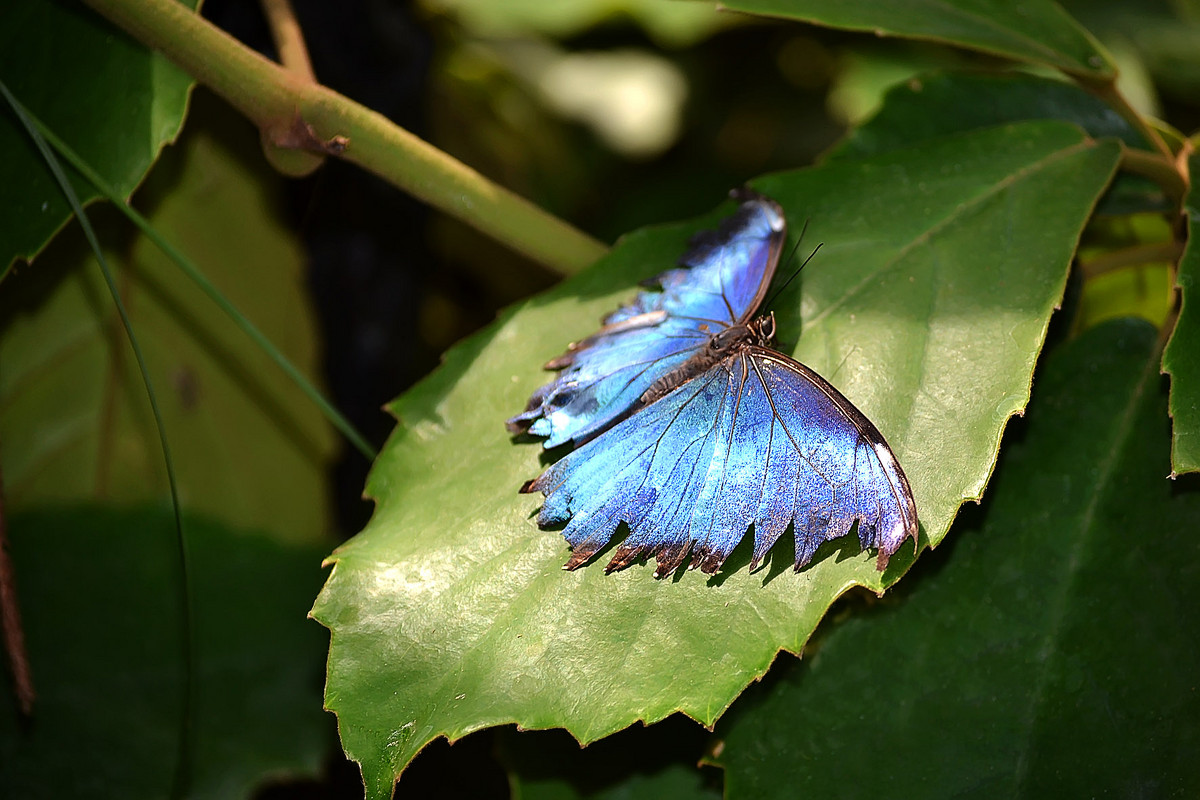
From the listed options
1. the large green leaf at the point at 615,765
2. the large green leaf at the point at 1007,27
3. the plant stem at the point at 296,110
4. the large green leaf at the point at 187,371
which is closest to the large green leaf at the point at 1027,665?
the large green leaf at the point at 615,765

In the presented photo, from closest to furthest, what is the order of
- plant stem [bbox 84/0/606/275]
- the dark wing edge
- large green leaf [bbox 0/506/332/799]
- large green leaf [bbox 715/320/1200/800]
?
the dark wing edge < large green leaf [bbox 715/320/1200/800] < plant stem [bbox 84/0/606/275] < large green leaf [bbox 0/506/332/799]

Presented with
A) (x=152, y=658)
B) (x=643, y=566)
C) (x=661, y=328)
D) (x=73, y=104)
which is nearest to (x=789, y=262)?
(x=661, y=328)

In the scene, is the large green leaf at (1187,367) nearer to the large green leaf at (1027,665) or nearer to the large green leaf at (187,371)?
the large green leaf at (1027,665)

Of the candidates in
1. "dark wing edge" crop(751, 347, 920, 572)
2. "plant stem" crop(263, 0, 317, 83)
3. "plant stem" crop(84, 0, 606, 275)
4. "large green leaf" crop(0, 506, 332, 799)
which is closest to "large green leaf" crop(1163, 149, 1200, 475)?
"dark wing edge" crop(751, 347, 920, 572)

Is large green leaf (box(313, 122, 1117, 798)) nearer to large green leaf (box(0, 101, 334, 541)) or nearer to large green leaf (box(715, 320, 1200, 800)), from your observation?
large green leaf (box(715, 320, 1200, 800))

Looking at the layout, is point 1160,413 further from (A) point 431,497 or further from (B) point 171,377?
(B) point 171,377

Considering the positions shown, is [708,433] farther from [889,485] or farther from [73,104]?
[73,104]
